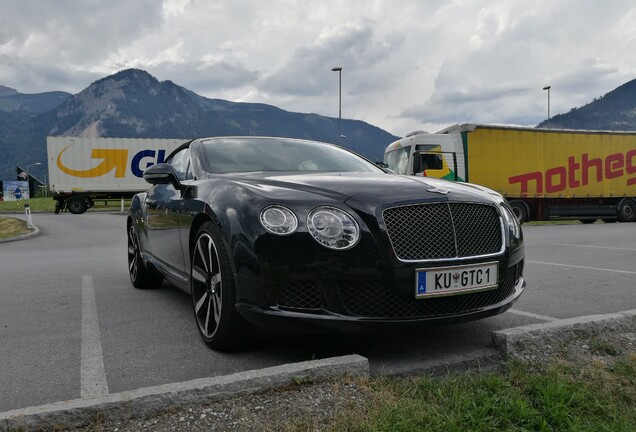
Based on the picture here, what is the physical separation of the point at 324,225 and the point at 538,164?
17.2 meters

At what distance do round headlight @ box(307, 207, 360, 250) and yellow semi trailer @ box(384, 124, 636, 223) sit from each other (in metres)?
13.2

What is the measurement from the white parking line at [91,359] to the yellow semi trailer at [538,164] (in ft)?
40.8

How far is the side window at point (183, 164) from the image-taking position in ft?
13.5

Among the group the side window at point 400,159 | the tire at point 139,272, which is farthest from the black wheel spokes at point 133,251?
the side window at point 400,159

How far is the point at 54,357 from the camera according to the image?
10.2 feet

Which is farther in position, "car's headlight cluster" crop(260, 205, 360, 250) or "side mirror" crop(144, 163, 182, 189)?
"side mirror" crop(144, 163, 182, 189)

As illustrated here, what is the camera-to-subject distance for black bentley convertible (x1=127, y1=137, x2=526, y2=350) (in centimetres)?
259

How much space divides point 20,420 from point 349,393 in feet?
4.30

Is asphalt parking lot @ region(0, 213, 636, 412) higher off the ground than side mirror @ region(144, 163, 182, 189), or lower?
lower

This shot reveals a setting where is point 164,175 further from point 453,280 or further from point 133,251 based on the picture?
point 453,280

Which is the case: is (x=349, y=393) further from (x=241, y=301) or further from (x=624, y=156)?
(x=624, y=156)

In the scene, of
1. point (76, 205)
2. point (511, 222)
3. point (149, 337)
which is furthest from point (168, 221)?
point (76, 205)

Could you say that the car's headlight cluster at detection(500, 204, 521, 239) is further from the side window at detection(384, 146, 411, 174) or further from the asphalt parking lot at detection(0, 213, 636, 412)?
the side window at detection(384, 146, 411, 174)

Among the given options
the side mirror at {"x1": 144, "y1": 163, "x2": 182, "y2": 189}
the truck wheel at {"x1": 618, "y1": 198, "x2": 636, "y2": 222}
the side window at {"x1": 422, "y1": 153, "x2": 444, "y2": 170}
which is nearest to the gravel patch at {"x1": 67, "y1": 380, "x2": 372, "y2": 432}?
the side mirror at {"x1": 144, "y1": 163, "x2": 182, "y2": 189}
